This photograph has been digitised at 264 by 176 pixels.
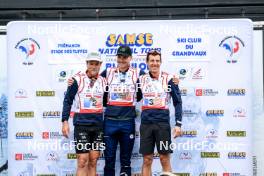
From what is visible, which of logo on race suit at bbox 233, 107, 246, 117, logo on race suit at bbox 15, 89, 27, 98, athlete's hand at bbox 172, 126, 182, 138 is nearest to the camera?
athlete's hand at bbox 172, 126, 182, 138

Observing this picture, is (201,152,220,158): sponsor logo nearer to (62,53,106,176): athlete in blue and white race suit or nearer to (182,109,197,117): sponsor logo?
(182,109,197,117): sponsor logo

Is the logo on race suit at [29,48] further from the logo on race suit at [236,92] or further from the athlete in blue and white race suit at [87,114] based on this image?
the logo on race suit at [236,92]

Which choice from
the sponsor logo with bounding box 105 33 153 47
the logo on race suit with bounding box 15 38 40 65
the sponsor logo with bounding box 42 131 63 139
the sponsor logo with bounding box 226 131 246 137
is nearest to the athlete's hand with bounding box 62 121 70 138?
the sponsor logo with bounding box 42 131 63 139

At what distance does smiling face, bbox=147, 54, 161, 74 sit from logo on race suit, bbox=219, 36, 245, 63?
82 cm

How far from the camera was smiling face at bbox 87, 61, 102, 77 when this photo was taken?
18.5ft

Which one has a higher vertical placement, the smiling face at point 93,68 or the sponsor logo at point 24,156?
the smiling face at point 93,68

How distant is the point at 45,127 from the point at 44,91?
46cm

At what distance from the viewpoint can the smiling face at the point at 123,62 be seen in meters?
5.60

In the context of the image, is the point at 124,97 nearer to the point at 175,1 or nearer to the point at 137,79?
the point at 137,79

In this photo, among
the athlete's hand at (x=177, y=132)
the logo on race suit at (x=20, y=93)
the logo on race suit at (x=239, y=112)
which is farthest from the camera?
the logo on race suit at (x=20, y=93)

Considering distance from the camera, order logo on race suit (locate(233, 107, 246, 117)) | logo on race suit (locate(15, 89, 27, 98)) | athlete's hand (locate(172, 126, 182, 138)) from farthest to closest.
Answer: logo on race suit (locate(15, 89, 27, 98)), logo on race suit (locate(233, 107, 246, 117)), athlete's hand (locate(172, 126, 182, 138))

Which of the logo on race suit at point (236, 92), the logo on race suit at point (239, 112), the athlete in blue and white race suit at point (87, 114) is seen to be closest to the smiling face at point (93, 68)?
the athlete in blue and white race suit at point (87, 114)

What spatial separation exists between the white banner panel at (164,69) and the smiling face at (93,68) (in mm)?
167

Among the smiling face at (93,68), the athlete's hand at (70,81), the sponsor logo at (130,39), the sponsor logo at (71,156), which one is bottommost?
the sponsor logo at (71,156)
